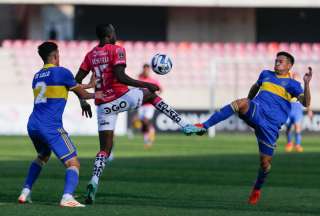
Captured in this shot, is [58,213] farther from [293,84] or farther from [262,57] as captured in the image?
[262,57]

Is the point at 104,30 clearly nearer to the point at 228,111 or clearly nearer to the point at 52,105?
the point at 52,105

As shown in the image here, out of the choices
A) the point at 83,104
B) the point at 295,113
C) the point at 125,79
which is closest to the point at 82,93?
the point at 125,79

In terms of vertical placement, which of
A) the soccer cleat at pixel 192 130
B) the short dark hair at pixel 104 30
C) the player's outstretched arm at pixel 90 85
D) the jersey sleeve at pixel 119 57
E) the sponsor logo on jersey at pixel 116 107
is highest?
the short dark hair at pixel 104 30

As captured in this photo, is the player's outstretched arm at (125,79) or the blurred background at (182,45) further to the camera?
the blurred background at (182,45)

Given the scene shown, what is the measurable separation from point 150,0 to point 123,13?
501cm

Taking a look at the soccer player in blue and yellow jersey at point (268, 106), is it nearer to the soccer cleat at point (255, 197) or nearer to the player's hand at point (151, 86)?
the soccer cleat at point (255, 197)

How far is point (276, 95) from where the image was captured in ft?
43.2

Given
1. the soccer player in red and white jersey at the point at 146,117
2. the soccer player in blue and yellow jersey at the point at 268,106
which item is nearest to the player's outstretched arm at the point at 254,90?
the soccer player in blue and yellow jersey at the point at 268,106

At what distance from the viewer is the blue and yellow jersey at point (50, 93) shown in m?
12.0

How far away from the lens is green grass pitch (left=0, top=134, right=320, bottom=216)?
11.9 meters

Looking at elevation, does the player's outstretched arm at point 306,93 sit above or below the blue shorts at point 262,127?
above

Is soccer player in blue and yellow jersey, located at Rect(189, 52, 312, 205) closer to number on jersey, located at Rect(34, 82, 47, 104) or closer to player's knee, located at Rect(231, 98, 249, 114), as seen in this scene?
player's knee, located at Rect(231, 98, 249, 114)

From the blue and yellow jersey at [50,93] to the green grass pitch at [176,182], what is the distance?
106 cm

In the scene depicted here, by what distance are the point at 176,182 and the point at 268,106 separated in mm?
3572
